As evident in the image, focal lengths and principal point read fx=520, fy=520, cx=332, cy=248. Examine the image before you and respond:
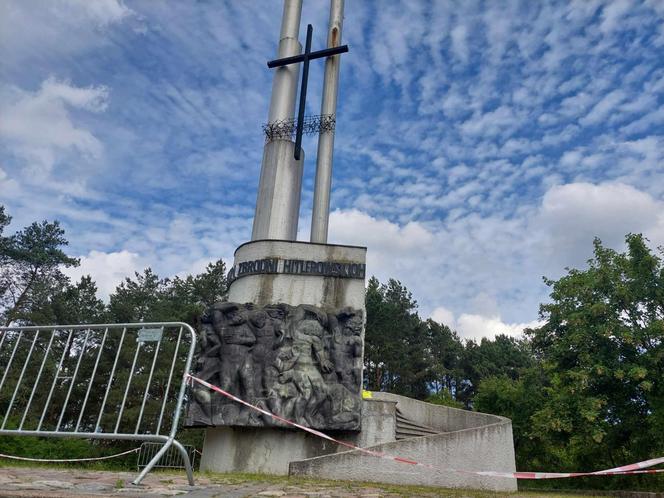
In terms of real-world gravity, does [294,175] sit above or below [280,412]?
above

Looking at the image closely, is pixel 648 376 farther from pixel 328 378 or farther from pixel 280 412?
pixel 280 412

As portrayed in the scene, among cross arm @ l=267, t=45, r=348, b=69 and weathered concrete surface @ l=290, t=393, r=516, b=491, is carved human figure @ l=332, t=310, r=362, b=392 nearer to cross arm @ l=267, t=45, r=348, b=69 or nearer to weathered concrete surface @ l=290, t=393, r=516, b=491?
weathered concrete surface @ l=290, t=393, r=516, b=491

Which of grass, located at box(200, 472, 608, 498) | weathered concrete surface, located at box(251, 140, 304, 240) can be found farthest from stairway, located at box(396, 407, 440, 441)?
weathered concrete surface, located at box(251, 140, 304, 240)

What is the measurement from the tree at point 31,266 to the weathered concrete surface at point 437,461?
79.8 feet

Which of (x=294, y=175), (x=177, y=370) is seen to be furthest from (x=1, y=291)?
(x=294, y=175)

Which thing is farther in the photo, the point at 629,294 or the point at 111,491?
the point at 629,294

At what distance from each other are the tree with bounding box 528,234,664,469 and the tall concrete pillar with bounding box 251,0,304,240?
975 cm

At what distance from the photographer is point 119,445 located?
23328mm

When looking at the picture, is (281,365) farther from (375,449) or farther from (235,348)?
(375,449)

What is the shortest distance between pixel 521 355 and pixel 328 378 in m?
41.0

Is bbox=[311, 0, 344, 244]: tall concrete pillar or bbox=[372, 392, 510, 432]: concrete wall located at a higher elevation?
bbox=[311, 0, 344, 244]: tall concrete pillar

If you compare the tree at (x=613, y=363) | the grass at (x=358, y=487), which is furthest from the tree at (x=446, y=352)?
the grass at (x=358, y=487)

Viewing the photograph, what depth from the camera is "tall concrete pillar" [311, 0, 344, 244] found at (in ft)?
54.8

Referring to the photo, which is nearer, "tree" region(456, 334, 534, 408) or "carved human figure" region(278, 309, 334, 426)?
"carved human figure" region(278, 309, 334, 426)
